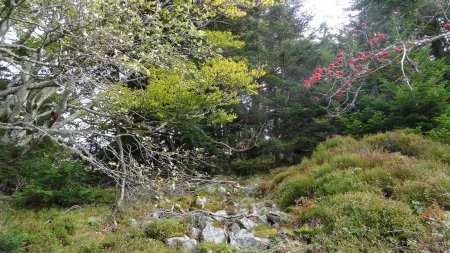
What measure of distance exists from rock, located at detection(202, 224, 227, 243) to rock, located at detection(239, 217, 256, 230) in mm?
515

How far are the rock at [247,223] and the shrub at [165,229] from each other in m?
1.12

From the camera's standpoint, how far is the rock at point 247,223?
6.04m

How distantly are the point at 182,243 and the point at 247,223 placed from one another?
143 centimetres

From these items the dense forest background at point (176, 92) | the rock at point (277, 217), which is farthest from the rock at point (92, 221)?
the rock at point (277, 217)

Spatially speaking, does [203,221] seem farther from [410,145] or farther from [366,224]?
[410,145]

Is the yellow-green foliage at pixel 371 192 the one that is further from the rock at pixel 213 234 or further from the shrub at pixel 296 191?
the rock at pixel 213 234

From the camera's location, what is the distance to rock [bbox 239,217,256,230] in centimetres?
604

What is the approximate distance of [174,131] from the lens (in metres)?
11.7

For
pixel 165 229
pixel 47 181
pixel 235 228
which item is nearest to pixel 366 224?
pixel 235 228

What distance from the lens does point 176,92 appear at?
7.35 meters

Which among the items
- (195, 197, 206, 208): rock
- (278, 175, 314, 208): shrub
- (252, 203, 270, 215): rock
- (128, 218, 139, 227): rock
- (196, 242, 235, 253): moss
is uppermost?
(278, 175, 314, 208): shrub

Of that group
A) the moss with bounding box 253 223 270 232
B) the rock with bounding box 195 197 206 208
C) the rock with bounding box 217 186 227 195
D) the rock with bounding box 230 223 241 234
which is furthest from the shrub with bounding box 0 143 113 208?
the moss with bounding box 253 223 270 232

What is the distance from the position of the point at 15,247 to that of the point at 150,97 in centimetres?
403

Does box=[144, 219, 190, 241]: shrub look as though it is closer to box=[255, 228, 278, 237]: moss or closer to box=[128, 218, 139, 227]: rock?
box=[128, 218, 139, 227]: rock
